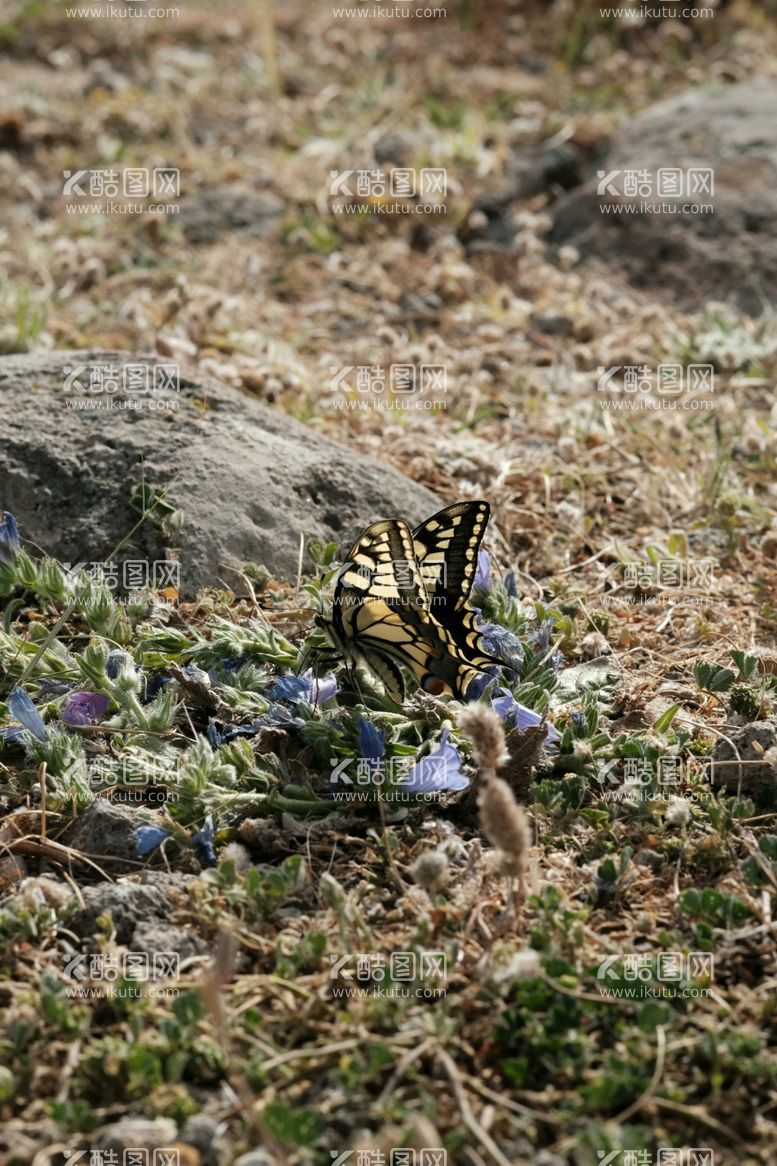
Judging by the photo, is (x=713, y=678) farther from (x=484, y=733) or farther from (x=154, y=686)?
(x=154, y=686)

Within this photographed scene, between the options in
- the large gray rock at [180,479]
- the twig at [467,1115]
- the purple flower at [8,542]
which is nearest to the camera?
the twig at [467,1115]

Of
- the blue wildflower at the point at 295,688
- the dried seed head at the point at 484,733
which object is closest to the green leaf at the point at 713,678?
the blue wildflower at the point at 295,688

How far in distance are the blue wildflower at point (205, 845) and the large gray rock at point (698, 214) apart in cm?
457

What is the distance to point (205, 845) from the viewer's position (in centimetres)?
304

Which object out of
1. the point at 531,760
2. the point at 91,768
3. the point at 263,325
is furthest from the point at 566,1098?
the point at 263,325

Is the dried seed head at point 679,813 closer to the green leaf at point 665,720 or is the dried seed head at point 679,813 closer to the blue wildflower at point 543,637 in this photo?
the green leaf at point 665,720

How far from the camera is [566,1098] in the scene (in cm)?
244

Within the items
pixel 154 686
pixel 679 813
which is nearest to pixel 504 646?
pixel 679 813

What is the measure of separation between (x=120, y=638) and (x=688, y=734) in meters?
1.60

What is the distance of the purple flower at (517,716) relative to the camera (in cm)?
329

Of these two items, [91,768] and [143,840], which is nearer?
[143,840]

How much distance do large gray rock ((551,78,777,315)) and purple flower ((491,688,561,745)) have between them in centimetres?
393

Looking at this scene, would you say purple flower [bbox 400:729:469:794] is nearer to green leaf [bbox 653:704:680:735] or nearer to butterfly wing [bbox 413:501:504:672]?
butterfly wing [bbox 413:501:504:672]

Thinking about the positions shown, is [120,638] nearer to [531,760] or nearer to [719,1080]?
[531,760]
